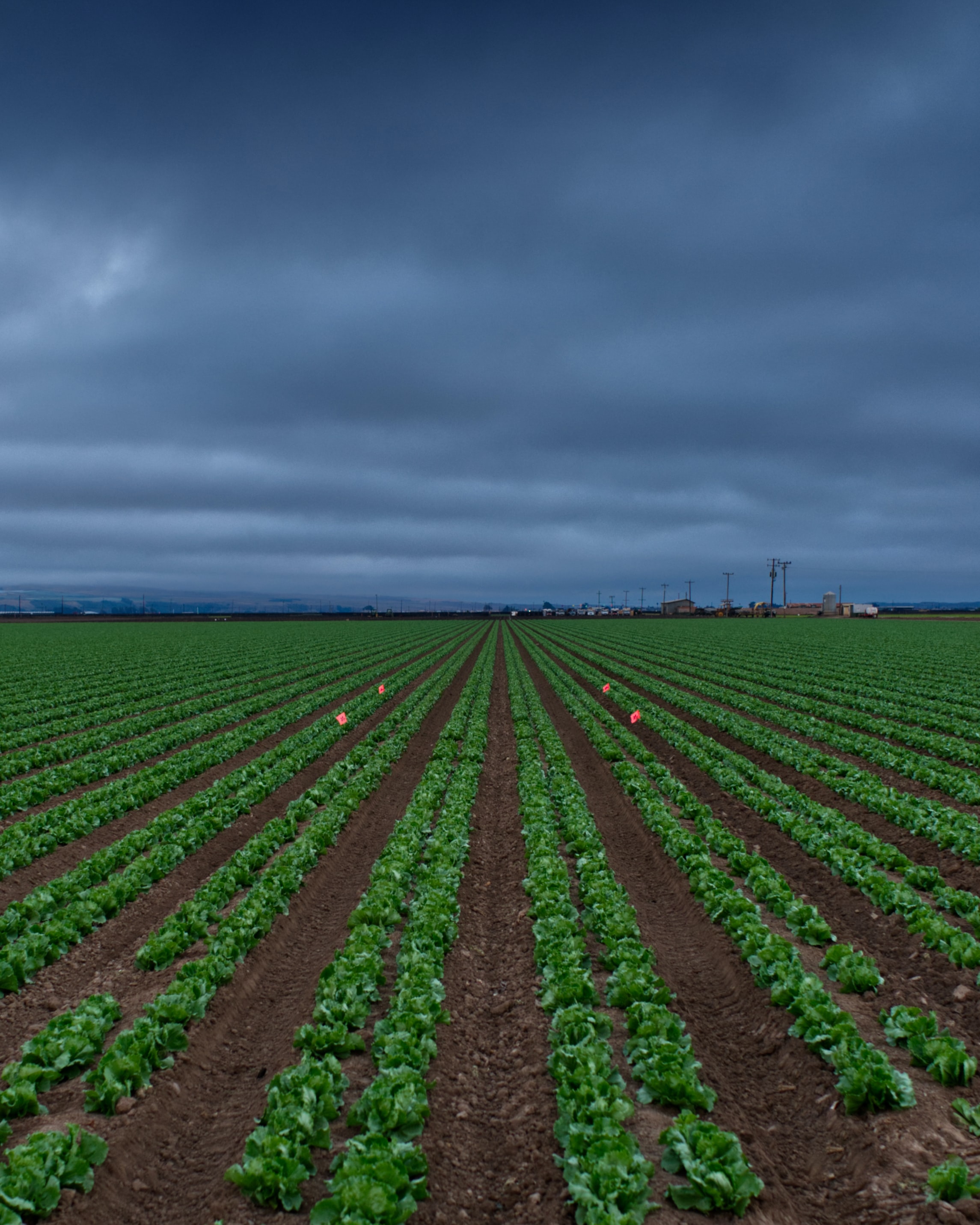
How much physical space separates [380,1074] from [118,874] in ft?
22.5

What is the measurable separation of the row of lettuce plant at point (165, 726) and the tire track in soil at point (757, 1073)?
47.3 ft

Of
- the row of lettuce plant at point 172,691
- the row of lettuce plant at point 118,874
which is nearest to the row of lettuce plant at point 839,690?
the row of lettuce plant at point 118,874

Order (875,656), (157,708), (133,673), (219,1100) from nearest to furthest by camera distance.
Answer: (219,1100) → (157,708) → (133,673) → (875,656)

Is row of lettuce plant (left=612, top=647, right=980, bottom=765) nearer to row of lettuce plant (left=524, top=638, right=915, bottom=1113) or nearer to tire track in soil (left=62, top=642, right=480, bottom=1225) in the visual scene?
row of lettuce plant (left=524, top=638, right=915, bottom=1113)

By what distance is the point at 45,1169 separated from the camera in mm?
4594

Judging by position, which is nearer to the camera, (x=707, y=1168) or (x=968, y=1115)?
(x=707, y=1168)

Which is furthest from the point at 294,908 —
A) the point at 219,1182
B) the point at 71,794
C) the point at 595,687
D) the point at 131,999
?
the point at 595,687

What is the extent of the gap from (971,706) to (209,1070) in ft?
93.4

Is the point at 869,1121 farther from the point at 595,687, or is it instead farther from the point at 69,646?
the point at 69,646

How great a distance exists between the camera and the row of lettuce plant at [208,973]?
566 cm

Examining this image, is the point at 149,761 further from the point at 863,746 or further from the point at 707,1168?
the point at 863,746

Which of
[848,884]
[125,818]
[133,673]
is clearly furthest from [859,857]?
[133,673]

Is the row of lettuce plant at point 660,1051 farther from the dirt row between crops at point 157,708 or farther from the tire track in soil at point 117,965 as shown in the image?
the dirt row between crops at point 157,708

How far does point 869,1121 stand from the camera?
5.34m
